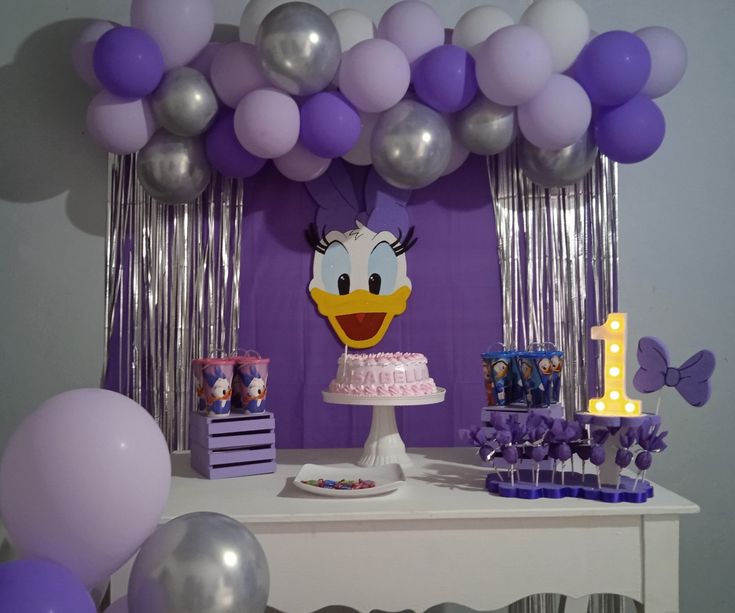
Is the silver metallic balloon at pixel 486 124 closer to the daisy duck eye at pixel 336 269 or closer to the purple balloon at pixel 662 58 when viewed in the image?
the purple balloon at pixel 662 58

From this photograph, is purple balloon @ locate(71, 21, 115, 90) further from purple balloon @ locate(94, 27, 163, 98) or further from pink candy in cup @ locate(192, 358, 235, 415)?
pink candy in cup @ locate(192, 358, 235, 415)

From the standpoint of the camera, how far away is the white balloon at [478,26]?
7.09 feet

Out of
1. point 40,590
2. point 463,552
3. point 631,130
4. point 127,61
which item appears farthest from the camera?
point 631,130

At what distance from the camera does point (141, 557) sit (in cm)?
134

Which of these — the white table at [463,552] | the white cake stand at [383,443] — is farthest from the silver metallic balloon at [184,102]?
the white table at [463,552]

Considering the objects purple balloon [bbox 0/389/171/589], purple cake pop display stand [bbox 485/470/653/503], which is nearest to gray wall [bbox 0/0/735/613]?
purple cake pop display stand [bbox 485/470/653/503]

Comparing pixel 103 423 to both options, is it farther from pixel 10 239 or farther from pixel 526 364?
pixel 10 239

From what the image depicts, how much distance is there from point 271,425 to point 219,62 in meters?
1.02

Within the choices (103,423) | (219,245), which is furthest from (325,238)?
(103,423)

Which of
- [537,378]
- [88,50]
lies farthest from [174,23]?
[537,378]

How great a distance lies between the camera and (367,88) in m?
2.03

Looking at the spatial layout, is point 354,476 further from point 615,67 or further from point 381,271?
point 615,67

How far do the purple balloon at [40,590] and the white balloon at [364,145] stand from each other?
53.5 inches

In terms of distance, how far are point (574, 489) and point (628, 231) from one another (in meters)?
1.11
